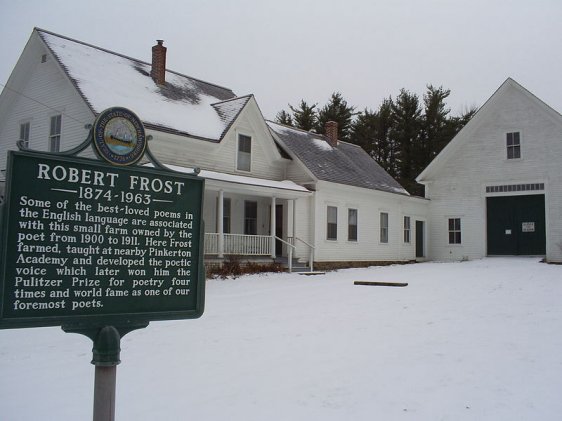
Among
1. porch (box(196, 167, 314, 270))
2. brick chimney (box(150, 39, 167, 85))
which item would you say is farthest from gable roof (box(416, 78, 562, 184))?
brick chimney (box(150, 39, 167, 85))

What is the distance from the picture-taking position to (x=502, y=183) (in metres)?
26.5

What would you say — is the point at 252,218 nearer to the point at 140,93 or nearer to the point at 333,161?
the point at 333,161

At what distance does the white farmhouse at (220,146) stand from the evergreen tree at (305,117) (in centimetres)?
2512

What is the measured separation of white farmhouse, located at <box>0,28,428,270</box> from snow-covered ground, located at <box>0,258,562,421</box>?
29.8 feet

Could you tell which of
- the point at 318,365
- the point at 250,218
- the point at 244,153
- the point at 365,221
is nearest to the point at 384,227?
the point at 365,221

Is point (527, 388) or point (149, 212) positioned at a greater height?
point (149, 212)

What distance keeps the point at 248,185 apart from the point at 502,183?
13.4m

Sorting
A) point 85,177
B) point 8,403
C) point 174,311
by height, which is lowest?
point 8,403

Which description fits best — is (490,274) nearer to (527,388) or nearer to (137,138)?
(527,388)

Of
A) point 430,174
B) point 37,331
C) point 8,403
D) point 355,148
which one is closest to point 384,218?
point 430,174

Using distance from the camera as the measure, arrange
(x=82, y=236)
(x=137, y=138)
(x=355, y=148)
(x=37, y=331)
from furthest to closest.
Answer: (x=355, y=148) < (x=37, y=331) < (x=137, y=138) < (x=82, y=236)

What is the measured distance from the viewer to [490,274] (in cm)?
1823

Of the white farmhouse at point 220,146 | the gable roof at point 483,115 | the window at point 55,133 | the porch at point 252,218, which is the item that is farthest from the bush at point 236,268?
the gable roof at point 483,115

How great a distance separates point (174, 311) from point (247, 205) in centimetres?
1905
